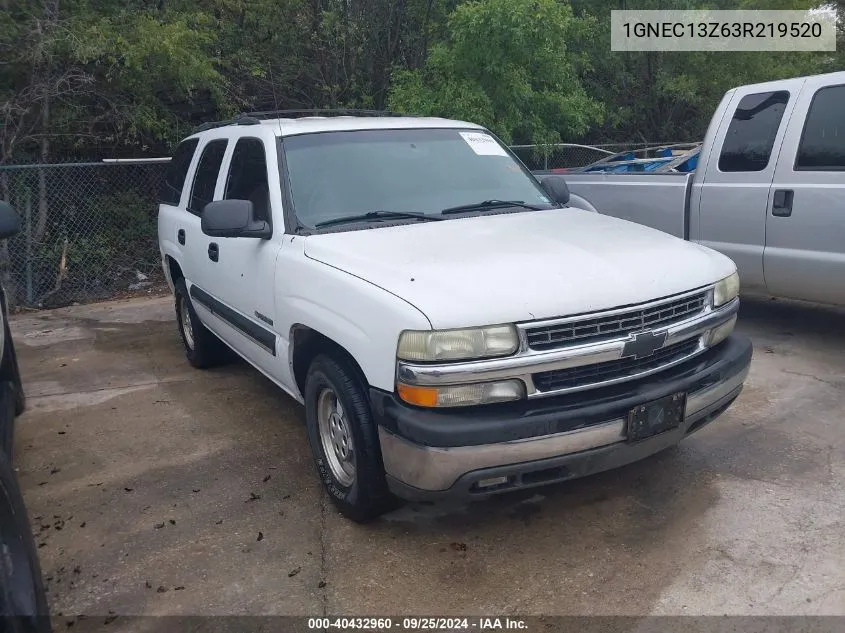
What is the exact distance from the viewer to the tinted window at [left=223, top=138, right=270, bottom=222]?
14.3ft

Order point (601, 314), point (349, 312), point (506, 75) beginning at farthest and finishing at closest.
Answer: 1. point (506, 75)
2. point (349, 312)
3. point (601, 314)

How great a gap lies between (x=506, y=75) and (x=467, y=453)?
8.06 metres

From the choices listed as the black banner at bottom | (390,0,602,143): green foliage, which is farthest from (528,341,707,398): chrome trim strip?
(390,0,602,143): green foliage

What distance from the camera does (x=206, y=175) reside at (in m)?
5.52

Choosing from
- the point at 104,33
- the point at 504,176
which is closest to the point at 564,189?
the point at 504,176

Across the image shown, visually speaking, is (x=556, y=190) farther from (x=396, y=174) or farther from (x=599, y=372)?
(x=599, y=372)

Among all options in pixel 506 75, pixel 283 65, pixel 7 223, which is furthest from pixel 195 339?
pixel 283 65

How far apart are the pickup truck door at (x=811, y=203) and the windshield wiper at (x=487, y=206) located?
8.09 feet

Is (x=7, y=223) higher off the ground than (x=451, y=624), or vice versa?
(x=7, y=223)

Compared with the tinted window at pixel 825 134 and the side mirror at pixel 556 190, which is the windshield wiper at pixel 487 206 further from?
the tinted window at pixel 825 134

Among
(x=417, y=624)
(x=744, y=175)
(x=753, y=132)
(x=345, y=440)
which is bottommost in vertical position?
(x=417, y=624)

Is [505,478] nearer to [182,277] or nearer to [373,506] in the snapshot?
[373,506]

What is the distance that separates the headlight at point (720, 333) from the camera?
366 cm

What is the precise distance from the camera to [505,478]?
3137 mm
